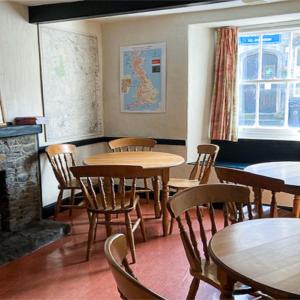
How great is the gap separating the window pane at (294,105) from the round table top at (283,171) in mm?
1264

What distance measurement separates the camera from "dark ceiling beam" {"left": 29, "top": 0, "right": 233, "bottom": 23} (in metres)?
3.02

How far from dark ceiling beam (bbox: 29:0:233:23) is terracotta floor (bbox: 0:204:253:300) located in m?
2.06

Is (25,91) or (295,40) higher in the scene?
(295,40)

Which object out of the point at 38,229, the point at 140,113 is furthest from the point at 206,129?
the point at 38,229

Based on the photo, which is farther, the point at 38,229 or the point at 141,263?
the point at 38,229

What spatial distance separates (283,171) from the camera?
296 cm

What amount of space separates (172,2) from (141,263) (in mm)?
2119

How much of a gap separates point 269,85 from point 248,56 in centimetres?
44

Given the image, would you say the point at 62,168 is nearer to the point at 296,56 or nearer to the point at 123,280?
the point at 296,56

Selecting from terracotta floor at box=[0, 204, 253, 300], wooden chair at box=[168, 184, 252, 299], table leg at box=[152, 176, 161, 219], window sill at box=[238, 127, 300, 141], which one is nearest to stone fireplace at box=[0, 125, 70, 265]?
terracotta floor at box=[0, 204, 253, 300]

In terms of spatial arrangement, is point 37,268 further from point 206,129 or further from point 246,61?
point 246,61

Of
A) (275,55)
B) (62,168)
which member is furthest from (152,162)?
(275,55)

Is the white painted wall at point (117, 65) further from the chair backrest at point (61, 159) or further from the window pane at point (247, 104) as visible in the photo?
the window pane at point (247, 104)

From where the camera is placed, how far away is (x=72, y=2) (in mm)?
3438
